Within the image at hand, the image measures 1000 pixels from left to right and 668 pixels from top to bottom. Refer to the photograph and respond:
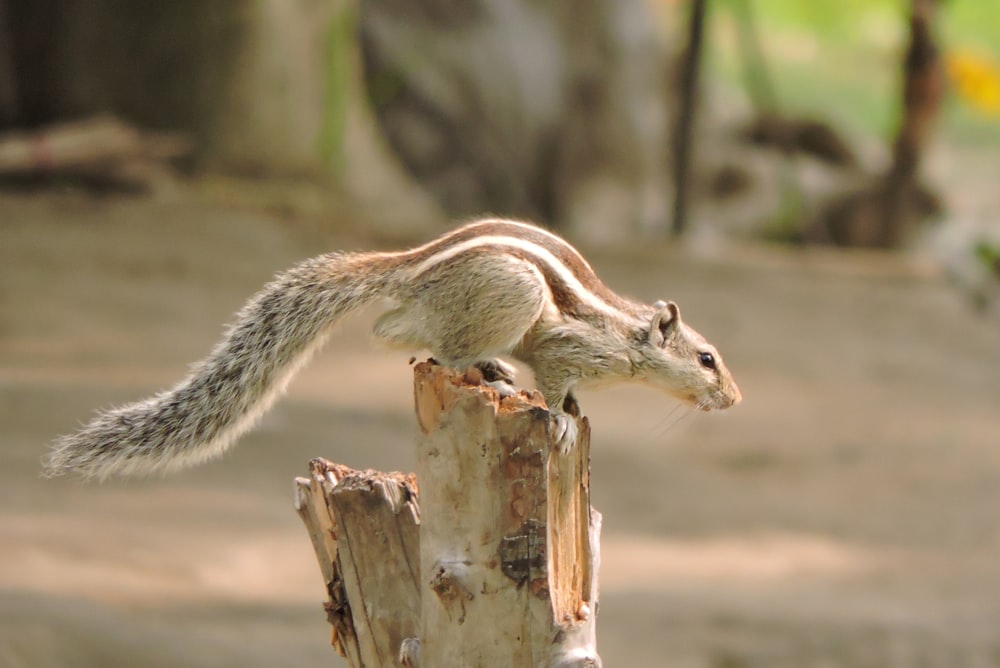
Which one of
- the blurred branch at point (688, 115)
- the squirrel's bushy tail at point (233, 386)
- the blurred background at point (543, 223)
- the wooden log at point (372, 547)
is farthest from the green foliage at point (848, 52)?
the wooden log at point (372, 547)

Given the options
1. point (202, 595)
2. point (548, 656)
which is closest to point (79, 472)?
point (548, 656)

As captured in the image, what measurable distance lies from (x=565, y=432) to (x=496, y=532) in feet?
0.80

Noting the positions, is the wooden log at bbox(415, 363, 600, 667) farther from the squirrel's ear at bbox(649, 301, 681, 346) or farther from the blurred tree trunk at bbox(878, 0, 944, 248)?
the blurred tree trunk at bbox(878, 0, 944, 248)

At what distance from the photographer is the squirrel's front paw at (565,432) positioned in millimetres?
2502

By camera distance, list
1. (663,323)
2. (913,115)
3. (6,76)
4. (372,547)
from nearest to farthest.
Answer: (372,547) < (663,323) < (6,76) < (913,115)

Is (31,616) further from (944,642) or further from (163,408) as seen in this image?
(944,642)

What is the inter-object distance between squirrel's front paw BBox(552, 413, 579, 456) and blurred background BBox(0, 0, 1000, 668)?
0.74 meters

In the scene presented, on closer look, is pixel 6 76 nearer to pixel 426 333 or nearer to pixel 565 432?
pixel 426 333

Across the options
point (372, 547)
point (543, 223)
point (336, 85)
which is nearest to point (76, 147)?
point (336, 85)

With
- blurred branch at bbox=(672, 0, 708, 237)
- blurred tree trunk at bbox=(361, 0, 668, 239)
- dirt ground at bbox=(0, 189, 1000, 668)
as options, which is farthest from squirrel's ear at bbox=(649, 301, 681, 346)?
blurred tree trunk at bbox=(361, 0, 668, 239)

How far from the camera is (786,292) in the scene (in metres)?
10.5

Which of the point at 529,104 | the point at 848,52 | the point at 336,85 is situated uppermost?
the point at 848,52

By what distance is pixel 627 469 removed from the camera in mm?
7566

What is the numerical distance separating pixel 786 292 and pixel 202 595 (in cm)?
653
